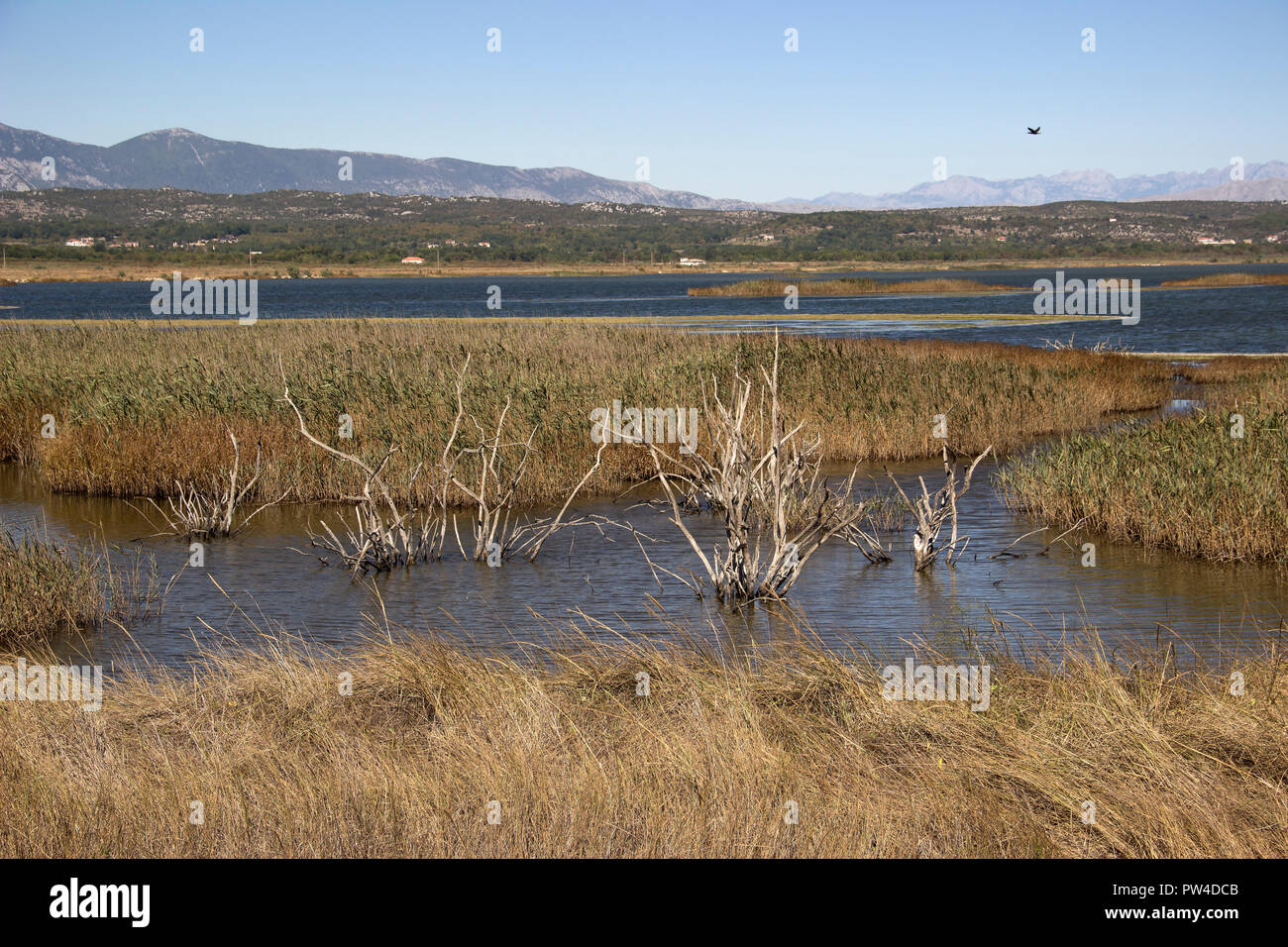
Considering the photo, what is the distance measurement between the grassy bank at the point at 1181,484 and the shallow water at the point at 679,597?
0.34m

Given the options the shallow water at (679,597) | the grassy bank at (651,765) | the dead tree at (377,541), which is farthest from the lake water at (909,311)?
the grassy bank at (651,765)

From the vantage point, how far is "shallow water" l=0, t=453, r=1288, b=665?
33.2ft

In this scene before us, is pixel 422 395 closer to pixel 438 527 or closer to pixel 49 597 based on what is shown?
pixel 438 527

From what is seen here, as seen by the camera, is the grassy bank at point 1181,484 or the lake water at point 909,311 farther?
the lake water at point 909,311

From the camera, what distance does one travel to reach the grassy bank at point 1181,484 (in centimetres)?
1265

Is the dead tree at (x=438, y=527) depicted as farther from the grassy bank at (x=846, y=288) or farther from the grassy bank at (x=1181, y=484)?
the grassy bank at (x=846, y=288)

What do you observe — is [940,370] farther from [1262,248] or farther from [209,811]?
[1262,248]

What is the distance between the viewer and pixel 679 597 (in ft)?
38.2

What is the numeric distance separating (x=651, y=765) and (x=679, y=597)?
19.6ft

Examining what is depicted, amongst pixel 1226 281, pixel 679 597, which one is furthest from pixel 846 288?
pixel 679 597

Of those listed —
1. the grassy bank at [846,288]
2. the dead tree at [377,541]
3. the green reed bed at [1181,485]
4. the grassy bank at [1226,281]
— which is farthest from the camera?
the grassy bank at [1226,281]

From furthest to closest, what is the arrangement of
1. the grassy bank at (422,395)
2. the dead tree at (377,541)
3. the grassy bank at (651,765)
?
Answer: the grassy bank at (422,395) → the dead tree at (377,541) → the grassy bank at (651,765)

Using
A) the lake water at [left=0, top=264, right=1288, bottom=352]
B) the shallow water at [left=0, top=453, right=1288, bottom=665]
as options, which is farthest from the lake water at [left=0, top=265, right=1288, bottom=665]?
the lake water at [left=0, top=264, right=1288, bottom=352]
